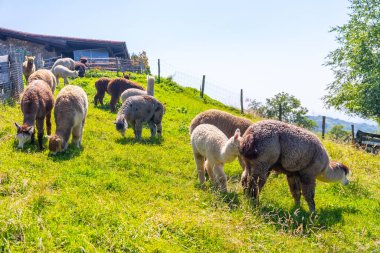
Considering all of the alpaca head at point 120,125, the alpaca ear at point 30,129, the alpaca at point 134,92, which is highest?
the alpaca at point 134,92

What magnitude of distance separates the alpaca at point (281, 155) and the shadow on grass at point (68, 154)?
13.8ft

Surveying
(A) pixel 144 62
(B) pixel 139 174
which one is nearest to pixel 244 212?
(B) pixel 139 174

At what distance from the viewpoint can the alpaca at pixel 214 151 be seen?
719 cm

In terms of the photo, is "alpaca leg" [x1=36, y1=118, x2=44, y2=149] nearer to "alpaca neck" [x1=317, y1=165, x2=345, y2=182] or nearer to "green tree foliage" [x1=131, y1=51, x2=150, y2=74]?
"alpaca neck" [x1=317, y1=165, x2=345, y2=182]

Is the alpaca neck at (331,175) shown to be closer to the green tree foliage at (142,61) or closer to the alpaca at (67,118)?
the alpaca at (67,118)

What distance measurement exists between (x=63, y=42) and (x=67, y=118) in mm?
28615

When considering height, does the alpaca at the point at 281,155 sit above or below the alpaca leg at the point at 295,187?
above

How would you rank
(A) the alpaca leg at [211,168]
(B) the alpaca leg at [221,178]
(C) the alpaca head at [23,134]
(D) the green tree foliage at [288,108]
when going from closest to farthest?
(B) the alpaca leg at [221,178] → (A) the alpaca leg at [211,168] → (C) the alpaca head at [23,134] → (D) the green tree foliage at [288,108]

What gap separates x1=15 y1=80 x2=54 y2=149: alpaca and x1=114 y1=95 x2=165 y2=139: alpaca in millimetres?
2617

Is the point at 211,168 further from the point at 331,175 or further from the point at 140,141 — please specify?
the point at 140,141

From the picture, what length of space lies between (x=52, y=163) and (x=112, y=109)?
9.01 m

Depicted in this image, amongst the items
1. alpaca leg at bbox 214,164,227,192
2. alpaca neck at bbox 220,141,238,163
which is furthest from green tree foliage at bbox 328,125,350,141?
alpaca neck at bbox 220,141,238,163

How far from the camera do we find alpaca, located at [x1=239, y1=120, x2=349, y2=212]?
23.5 ft

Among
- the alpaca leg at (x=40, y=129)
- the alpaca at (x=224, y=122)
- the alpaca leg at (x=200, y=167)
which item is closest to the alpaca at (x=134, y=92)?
the alpaca at (x=224, y=122)
